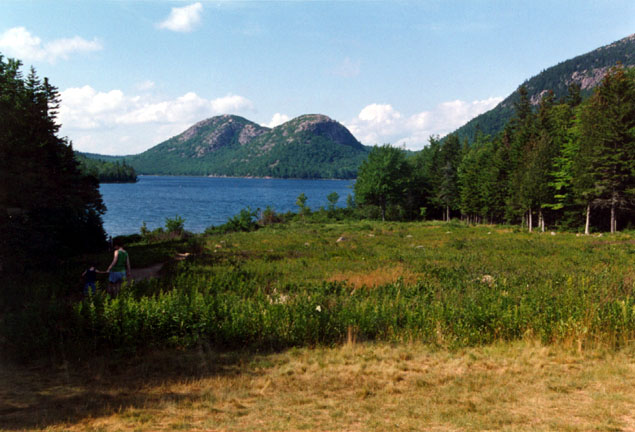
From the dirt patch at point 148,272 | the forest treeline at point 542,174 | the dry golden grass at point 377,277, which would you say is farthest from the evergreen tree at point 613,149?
the dirt patch at point 148,272

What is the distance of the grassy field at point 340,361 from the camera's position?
5.59 metres

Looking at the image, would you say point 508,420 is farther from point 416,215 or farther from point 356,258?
point 416,215

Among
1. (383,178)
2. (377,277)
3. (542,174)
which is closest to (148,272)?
(377,277)

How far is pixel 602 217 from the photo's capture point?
4653cm

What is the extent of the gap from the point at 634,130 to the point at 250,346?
1747 inches

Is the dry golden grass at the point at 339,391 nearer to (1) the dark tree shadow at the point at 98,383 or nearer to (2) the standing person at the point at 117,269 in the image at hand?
(1) the dark tree shadow at the point at 98,383

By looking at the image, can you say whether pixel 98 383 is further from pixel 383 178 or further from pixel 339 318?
pixel 383 178

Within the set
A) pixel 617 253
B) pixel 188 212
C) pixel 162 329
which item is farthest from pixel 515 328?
pixel 188 212

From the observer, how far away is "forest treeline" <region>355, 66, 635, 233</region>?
126 ft

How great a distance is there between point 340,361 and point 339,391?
1.23 meters

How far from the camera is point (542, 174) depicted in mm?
44875

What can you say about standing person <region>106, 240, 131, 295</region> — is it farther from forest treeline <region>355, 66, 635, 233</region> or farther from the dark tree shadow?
forest treeline <region>355, 66, 635, 233</region>

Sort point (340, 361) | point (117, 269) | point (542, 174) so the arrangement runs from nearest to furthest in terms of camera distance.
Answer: point (340, 361) < point (117, 269) < point (542, 174)

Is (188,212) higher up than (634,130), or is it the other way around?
(634,130)
